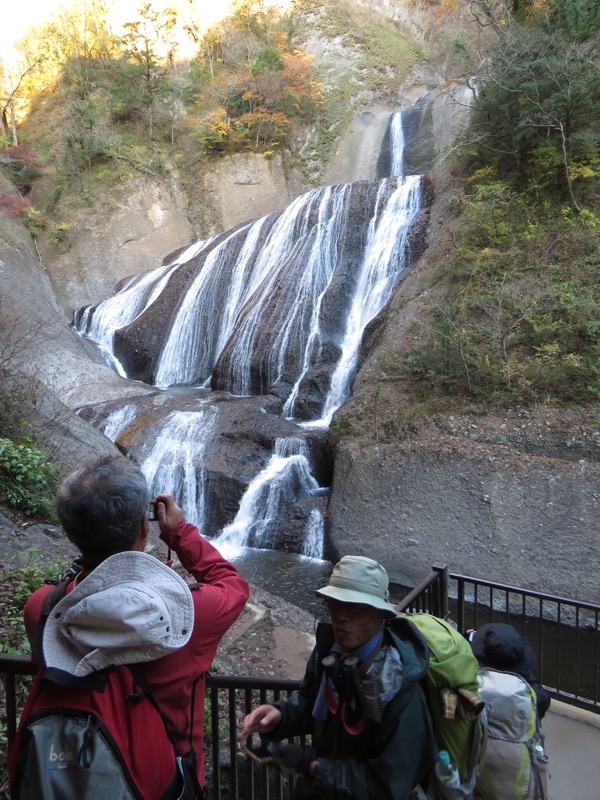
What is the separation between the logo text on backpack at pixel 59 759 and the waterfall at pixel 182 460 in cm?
950

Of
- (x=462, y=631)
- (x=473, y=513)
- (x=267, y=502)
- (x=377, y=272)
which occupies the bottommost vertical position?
(x=267, y=502)

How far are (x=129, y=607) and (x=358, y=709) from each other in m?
0.85

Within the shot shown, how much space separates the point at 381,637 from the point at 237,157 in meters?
27.7

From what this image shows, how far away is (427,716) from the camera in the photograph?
1.78 meters

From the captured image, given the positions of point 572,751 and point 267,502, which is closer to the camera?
point 572,751

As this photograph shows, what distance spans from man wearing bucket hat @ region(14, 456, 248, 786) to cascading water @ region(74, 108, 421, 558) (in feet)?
28.3

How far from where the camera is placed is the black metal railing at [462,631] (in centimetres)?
270

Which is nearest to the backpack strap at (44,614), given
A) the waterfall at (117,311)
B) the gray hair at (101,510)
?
the gray hair at (101,510)

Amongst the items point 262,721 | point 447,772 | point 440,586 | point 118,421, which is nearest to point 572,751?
point 440,586

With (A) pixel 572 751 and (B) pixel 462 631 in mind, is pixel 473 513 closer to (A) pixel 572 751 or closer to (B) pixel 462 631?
(B) pixel 462 631

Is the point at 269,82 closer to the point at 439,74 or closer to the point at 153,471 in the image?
the point at 439,74

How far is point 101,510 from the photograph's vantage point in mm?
1812

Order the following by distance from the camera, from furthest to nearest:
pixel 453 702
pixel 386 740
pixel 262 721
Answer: pixel 262 721
pixel 453 702
pixel 386 740

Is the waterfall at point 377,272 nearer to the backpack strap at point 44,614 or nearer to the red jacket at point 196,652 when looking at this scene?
the red jacket at point 196,652
